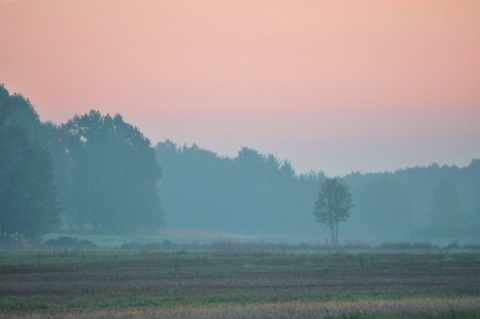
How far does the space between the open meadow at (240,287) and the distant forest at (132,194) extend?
31.9m

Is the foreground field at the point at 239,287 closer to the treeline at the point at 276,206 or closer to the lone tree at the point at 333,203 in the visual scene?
the lone tree at the point at 333,203

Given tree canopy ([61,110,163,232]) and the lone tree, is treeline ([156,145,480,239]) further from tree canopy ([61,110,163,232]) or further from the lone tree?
the lone tree

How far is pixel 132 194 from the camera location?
125 m

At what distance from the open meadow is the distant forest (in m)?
31.9

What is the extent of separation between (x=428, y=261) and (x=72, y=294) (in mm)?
29743

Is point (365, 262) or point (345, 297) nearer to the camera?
point (345, 297)

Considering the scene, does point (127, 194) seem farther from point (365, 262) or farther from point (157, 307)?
point (157, 307)

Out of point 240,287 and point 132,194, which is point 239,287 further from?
point 132,194

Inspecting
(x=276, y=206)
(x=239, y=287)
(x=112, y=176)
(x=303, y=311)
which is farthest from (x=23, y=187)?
(x=276, y=206)

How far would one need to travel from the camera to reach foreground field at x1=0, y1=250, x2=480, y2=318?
29.0m

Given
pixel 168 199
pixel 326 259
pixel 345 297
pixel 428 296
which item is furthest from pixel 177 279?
pixel 168 199

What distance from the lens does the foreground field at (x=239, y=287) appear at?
28984 mm

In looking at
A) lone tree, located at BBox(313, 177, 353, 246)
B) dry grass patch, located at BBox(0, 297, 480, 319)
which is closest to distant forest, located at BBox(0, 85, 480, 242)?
lone tree, located at BBox(313, 177, 353, 246)

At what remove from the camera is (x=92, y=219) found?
4828 inches
